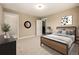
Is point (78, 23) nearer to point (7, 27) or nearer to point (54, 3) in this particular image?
point (54, 3)

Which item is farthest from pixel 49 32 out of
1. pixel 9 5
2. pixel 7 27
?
pixel 9 5

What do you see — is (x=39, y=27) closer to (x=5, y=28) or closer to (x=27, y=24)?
(x=27, y=24)

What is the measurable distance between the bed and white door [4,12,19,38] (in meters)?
0.57

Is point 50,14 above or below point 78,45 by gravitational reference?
above

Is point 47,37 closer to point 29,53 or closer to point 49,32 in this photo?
point 49,32

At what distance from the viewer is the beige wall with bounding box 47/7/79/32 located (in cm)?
154

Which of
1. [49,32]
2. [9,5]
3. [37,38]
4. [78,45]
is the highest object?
[9,5]

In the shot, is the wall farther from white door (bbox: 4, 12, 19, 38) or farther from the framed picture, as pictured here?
the framed picture

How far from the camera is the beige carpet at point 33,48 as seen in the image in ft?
5.16

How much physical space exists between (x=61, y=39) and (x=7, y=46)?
1.05 metres

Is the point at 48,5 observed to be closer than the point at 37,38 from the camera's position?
Yes

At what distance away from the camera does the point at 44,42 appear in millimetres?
1697

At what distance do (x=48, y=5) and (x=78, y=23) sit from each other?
2.22ft

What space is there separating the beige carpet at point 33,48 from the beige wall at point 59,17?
429 mm
